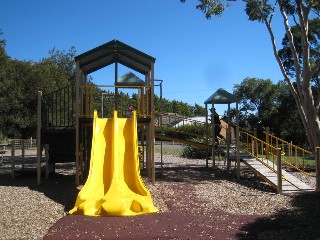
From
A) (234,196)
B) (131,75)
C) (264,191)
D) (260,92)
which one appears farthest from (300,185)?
(260,92)

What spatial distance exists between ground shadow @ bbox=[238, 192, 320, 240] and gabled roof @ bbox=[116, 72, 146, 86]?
41.7ft

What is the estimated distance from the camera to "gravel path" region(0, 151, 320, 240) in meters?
6.89

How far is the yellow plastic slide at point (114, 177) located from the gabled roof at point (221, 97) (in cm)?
625

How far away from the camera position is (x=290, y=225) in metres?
7.53

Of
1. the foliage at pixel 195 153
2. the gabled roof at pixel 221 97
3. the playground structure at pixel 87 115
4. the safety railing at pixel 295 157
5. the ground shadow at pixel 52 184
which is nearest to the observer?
the ground shadow at pixel 52 184

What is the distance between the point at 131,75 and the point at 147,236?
15.9m

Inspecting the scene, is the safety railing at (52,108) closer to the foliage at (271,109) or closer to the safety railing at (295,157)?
the safety railing at (295,157)

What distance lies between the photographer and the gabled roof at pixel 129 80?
20.8 metres

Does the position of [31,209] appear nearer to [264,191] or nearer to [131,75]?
[264,191]

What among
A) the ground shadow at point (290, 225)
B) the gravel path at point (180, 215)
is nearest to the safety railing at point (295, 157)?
the gravel path at point (180, 215)

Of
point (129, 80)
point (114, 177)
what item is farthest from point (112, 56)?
point (114, 177)

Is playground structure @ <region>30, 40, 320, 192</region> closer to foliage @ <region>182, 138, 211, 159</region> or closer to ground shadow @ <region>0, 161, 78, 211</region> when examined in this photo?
ground shadow @ <region>0, 161, 78, 211</region>

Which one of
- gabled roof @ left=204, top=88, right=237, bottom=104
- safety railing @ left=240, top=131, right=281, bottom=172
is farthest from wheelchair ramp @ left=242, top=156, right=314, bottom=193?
gabled roof @ left=204, top=88, right=237, bottom=104

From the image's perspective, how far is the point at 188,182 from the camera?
1362 centimetres
